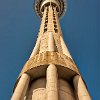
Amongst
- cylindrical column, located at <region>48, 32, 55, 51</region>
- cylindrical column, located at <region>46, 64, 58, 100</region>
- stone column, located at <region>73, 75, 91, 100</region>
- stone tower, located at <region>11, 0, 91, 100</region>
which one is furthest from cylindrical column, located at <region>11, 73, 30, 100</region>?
cylindrical column, located at <region>48, 32, 55, 51</region>

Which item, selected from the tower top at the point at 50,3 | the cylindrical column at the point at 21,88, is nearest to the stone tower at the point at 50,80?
the cylindrical column at the point at 21,88

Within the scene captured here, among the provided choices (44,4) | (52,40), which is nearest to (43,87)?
(52,40)

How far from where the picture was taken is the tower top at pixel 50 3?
68956 millimetres

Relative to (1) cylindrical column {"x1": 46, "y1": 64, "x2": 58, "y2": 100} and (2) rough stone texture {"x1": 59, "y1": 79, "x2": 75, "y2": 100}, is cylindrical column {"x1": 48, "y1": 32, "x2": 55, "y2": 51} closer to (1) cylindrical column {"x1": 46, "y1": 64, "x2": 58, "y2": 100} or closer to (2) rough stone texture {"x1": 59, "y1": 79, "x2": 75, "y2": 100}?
(2) rough stone texture {"x1": 59, "y1": 79, "x2": 75, "y2": 100}

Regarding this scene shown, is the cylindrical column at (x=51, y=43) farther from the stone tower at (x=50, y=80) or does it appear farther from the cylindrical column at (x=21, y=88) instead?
the cylindrical column at (x=21, y=88)

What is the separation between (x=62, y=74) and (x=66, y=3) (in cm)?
4291

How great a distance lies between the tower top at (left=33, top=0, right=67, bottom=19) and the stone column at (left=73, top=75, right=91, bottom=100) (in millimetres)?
38082

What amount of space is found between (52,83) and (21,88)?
3.54 m

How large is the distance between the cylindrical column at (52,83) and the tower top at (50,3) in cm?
3853

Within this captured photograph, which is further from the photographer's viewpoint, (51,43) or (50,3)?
(50,3)

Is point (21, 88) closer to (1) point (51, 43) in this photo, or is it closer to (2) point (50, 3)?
(1) point (51, 43)

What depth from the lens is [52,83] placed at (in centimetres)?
2867

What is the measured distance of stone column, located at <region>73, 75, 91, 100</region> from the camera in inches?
1149

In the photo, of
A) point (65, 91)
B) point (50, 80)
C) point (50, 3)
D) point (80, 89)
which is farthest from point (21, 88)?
point (50, 3)
